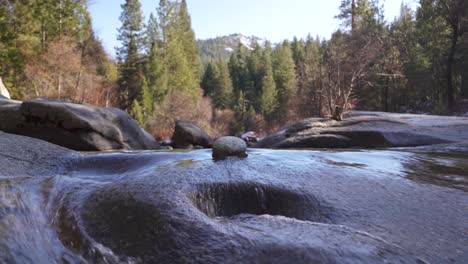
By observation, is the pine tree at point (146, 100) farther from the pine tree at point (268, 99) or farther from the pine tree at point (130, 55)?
the pine tree at point (268, 99)

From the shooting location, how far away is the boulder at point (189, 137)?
14738 mm

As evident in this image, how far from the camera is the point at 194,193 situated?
266 centimetres

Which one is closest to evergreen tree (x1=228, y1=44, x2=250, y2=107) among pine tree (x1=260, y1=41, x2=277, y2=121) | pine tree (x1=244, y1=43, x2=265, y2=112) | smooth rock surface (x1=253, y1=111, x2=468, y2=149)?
pine tree (x1=244, y1=43, x2=265, y2=112)

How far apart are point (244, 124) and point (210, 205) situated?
147 ft

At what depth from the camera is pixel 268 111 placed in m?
55.6

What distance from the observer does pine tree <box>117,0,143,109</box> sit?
40000 millimetres

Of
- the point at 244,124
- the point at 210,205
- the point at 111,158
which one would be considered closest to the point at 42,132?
the point at 111,158

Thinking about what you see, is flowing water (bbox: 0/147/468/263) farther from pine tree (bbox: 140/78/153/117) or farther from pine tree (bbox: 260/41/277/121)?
pine tree (bbox: 260/41/277/121)

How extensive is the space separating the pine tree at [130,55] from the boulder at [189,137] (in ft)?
88.1

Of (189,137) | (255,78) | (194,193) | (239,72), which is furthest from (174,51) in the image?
(194,193)

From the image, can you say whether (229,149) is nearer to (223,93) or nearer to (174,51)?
(174,51)

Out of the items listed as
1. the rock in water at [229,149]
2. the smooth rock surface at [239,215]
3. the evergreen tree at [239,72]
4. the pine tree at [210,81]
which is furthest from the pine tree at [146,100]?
the smooth rock surface at [239,215]

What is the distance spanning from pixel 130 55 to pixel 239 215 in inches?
1652

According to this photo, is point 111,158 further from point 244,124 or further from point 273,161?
point 244,124
